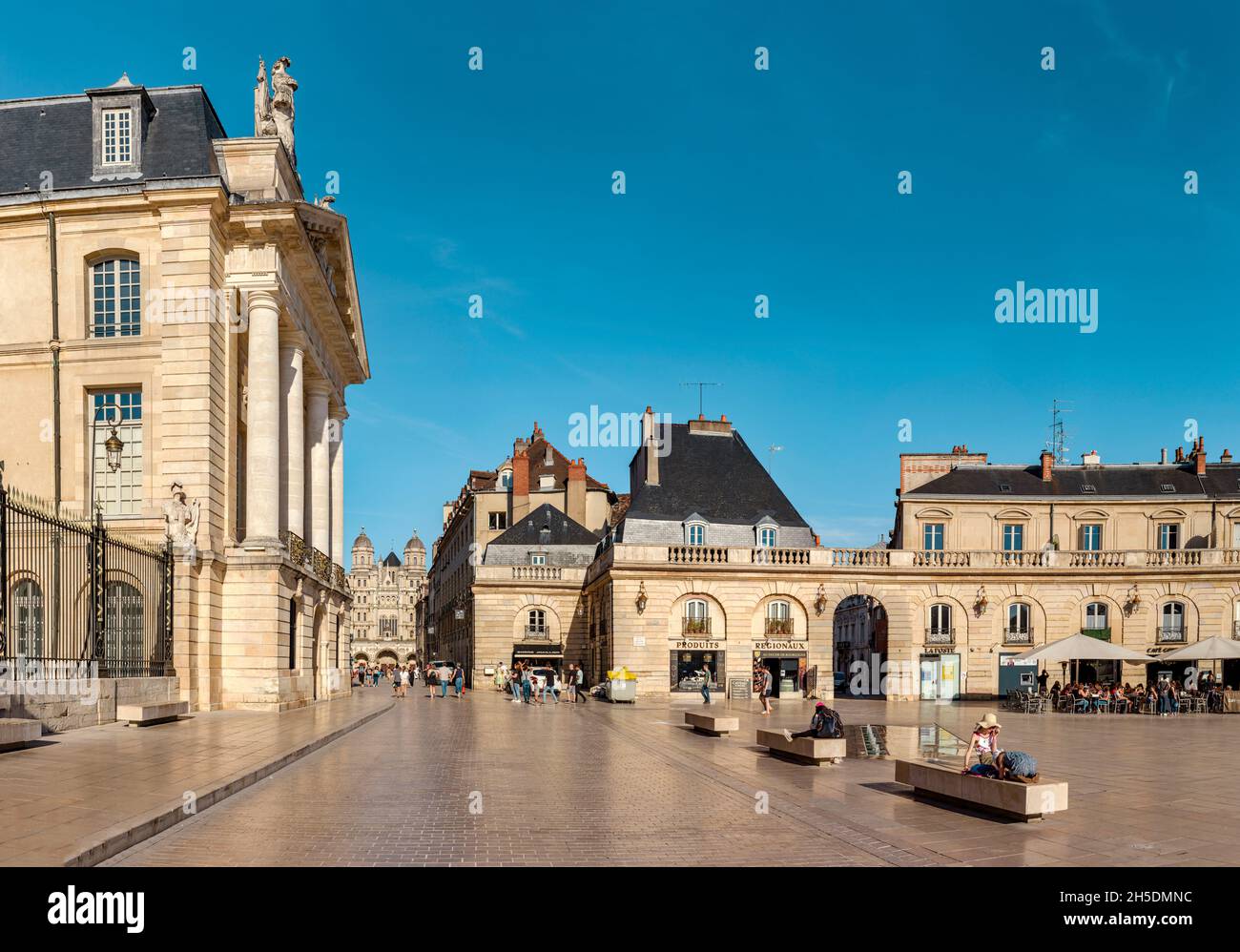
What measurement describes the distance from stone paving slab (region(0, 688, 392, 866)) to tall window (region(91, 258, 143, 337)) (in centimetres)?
1034

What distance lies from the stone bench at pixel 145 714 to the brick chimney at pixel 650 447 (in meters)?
28.2

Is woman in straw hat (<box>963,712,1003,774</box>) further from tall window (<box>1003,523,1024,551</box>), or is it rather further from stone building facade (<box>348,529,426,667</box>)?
stone building facade (<box>348,529,426,667</box>)

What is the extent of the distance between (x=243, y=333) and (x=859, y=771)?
20.4 meters

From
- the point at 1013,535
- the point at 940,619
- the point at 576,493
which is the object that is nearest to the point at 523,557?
the point at 576,493

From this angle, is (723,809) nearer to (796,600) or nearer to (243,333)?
(243,333)

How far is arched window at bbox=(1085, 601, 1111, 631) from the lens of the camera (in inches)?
1695

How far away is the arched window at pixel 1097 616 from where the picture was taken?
141 ft

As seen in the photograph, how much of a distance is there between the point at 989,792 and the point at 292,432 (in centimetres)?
2446

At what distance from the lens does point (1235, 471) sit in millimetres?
48094

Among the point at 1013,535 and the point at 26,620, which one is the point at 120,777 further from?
the point at 1013,535

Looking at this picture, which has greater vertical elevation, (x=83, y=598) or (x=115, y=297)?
(x=115, y=297)

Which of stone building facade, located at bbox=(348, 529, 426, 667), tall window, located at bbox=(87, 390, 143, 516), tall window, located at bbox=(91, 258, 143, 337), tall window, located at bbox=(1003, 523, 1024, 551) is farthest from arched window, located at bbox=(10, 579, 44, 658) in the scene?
stone building facade, located at bbox=(348, 529, 426, 667)

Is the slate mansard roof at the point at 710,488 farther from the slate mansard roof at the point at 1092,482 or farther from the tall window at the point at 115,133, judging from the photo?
the tall window at the point at 115,133

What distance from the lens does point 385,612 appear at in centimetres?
14512
